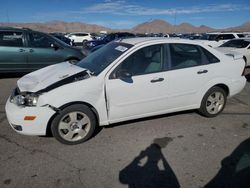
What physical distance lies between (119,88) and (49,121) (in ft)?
3.81

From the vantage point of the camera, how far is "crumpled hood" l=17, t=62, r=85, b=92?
145 inches

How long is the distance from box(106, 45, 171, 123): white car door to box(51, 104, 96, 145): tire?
371 millimetres

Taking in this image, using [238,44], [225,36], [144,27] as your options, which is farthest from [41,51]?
[144,27]

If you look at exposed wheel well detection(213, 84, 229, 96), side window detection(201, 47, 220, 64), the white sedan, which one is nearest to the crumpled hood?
the white sedan

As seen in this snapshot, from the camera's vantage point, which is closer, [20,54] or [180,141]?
[180,141]

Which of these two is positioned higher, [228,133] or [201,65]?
[201,65]

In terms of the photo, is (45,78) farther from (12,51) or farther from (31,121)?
(12,51)

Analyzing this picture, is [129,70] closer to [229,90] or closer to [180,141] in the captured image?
[180,141]

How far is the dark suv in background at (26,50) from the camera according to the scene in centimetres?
769

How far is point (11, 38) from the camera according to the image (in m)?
7.73

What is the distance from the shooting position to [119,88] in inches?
149

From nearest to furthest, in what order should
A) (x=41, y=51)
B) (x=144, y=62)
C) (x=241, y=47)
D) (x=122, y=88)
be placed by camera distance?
(x=122, y=88) → (x=144, y=62) → (x=41, y=51) → (x=241, y=47)

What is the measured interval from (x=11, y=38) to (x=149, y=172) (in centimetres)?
668

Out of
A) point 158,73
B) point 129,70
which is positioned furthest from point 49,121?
point 158,73
